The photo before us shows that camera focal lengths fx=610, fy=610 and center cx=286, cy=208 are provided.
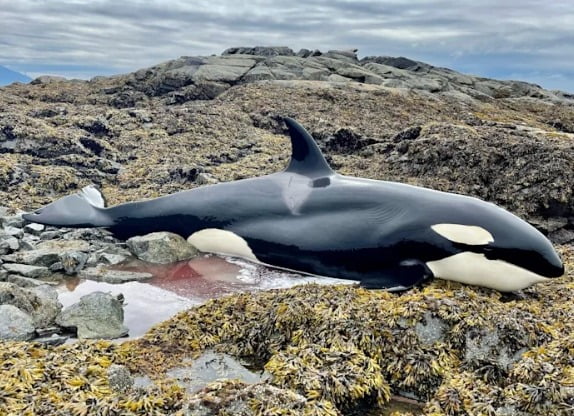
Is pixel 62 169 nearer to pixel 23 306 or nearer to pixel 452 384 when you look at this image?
pixel 23 306

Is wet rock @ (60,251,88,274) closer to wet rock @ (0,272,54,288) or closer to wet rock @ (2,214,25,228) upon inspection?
wet rock @ (0,272,54,288)

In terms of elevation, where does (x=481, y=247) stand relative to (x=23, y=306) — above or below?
above

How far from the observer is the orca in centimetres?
646

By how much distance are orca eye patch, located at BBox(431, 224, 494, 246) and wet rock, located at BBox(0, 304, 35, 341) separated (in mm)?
4220

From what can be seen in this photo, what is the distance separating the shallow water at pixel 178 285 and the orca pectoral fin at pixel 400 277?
1.80 feet

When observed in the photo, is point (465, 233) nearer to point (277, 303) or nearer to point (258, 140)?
point (277, 303)

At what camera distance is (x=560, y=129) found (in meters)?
22.1

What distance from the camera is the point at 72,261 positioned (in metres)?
7.28

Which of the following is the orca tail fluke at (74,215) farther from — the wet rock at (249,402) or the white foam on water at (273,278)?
the wet rock at (249,402)

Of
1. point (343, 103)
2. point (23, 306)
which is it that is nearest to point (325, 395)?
point (23, 306)

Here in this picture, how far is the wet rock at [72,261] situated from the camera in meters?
7.23

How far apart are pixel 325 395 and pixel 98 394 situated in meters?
1.37

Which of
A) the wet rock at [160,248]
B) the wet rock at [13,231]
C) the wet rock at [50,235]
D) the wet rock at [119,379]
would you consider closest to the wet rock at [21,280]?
the wet rock at [160,248]

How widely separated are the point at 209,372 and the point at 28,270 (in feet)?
11.7
